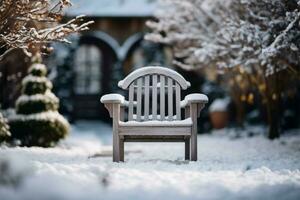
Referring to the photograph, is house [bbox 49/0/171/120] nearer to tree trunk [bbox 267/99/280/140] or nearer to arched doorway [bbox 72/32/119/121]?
arched doorway [bbox 72/32/119/121]

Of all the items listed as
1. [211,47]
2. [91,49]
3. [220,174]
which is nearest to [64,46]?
[91,49]

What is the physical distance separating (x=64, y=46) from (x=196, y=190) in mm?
12580

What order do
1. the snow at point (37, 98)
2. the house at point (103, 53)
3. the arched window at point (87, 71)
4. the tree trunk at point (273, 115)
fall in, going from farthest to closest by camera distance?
the arched window at point (87, 71) → the house at point (103, 53) → the tree trunk at point (273, 115) → the snow at point (37, 98)

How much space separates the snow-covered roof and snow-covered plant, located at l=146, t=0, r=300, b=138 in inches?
115

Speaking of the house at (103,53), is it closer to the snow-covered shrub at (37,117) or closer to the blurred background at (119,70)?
the blurred background at (119,70)

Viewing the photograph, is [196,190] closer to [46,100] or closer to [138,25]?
[46,100]

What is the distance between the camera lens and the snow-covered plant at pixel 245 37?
302 inches

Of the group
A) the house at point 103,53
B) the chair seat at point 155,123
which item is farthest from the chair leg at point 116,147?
the house at point 103,53

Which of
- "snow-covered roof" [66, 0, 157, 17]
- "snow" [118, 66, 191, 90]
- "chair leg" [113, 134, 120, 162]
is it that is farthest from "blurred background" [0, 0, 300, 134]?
"chair leg" [113, 134, 120, 162]

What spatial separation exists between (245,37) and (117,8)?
915 cm

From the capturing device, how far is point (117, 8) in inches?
661

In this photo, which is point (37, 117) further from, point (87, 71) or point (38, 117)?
point (87, 71)

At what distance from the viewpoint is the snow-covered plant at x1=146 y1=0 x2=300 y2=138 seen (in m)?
7.67

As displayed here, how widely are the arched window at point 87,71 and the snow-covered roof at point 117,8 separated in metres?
1.86
